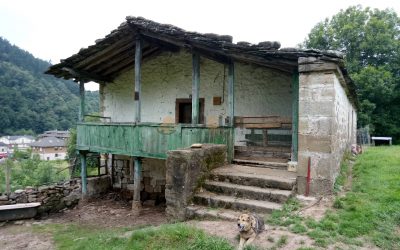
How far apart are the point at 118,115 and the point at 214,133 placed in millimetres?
5601

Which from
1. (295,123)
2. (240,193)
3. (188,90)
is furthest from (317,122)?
(188,90)

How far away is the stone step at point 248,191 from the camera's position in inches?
183

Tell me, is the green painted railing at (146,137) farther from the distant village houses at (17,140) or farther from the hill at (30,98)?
the distant village houses at (17,140)

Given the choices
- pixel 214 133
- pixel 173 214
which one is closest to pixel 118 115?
pixel 214 133

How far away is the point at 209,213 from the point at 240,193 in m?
0.75

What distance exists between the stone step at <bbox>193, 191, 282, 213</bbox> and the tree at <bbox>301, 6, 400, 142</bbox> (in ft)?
60.9

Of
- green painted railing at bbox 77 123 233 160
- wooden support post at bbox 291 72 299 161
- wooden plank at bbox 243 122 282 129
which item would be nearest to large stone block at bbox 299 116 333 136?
wooden support post at bbox 291 72 299 161

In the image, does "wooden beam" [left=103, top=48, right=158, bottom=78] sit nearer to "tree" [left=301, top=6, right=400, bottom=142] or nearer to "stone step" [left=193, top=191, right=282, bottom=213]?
"stone step" [left=193, top=191, right=282, bottom=213]

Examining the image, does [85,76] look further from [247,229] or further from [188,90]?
[247,229]

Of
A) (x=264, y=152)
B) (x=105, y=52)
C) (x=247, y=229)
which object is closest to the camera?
(x=247, y=229)

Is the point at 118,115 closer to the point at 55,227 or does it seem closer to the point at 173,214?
the point at 55,227

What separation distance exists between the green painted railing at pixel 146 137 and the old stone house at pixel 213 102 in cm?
2

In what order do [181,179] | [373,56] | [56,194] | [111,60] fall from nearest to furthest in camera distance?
[181,179]
[56,194]
[111,60]
[373,56]

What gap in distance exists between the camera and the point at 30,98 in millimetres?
Answer: 50594
